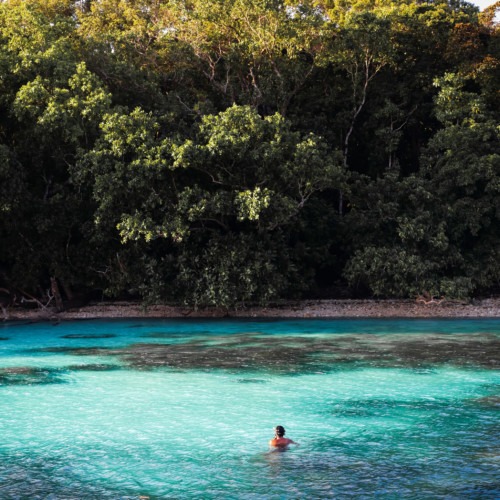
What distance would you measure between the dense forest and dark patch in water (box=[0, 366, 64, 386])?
793 cm

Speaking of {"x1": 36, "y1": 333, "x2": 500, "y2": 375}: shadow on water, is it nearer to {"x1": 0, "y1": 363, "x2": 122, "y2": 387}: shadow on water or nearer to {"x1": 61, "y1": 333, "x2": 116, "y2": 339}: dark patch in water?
{"x1": 0, "y1": 363, "x2": 122, "y2": 387}: shadow on water

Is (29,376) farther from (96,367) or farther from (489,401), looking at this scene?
(489,401)

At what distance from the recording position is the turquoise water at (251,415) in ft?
31.7

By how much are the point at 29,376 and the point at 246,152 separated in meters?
11.5

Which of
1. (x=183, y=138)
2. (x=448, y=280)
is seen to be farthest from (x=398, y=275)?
(x=183, y=138)

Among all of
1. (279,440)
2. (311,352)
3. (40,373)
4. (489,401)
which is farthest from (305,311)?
(279,440)

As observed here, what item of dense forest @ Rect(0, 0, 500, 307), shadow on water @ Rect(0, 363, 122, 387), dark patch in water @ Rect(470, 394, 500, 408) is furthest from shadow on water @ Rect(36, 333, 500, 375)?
dense forest @ Rect(0, 0, 500, 307)

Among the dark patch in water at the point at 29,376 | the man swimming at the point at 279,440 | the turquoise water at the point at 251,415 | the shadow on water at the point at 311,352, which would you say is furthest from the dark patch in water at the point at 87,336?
the man swimming at the point at 279,440

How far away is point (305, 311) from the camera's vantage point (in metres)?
28.5

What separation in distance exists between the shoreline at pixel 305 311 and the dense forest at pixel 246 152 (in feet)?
2.22

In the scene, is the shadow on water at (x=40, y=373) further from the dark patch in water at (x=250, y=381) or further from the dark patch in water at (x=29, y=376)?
the dark patch in water at (x=250, y=381)

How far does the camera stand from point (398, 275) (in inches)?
1055

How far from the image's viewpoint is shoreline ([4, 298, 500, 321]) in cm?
2756

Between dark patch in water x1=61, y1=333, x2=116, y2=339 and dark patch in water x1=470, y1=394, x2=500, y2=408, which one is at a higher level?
dark patch in water x1=61, y1=333, x2=116, y2=339
